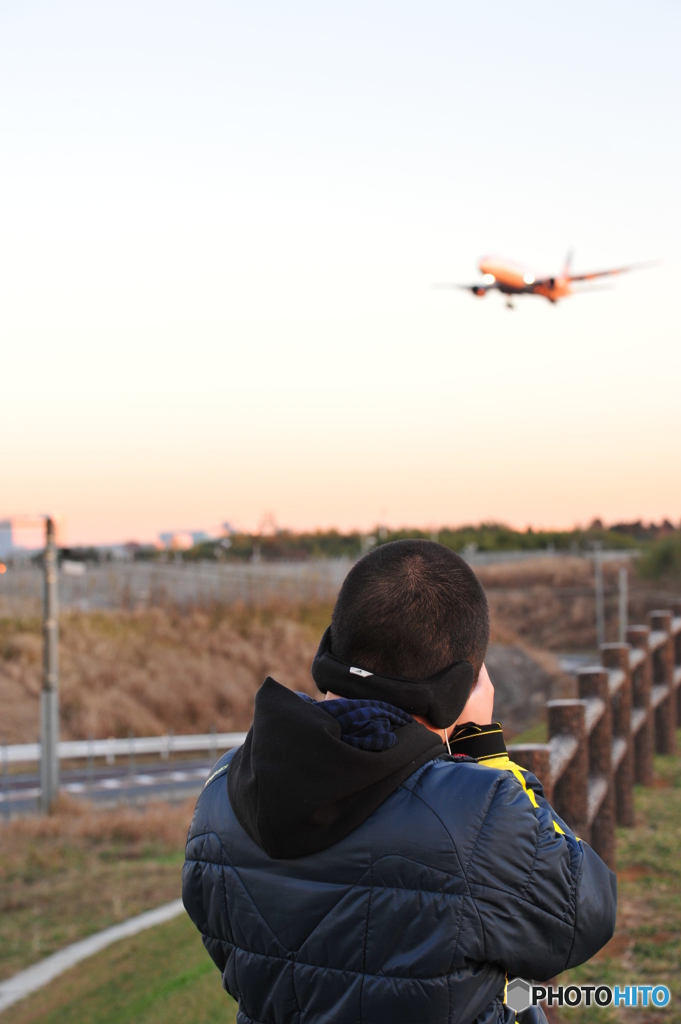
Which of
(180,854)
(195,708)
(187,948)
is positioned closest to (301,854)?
(187,948)

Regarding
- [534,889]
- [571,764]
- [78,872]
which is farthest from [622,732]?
[78,872]

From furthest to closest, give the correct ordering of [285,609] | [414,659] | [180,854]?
[285,609]
[180,854]
[414,659]

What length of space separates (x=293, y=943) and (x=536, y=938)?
390mm

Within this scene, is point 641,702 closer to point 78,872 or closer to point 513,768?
point 513,768

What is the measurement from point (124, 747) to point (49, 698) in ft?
23.7

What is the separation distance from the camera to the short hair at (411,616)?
5.50 ft

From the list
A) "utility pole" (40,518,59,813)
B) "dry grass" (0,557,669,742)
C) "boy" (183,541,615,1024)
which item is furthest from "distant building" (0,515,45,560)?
"boy" (183,541,615,1024)

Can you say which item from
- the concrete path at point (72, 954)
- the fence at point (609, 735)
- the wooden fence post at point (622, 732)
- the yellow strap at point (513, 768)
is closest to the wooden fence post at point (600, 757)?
the fence at point (609, 735)

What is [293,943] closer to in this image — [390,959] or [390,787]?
[390,959]

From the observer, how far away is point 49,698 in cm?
1731

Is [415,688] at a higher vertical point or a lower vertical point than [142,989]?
higher

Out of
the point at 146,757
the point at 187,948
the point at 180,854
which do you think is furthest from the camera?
the point at 146,757

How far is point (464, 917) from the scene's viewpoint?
1.51 meters

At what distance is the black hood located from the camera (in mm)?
1524
